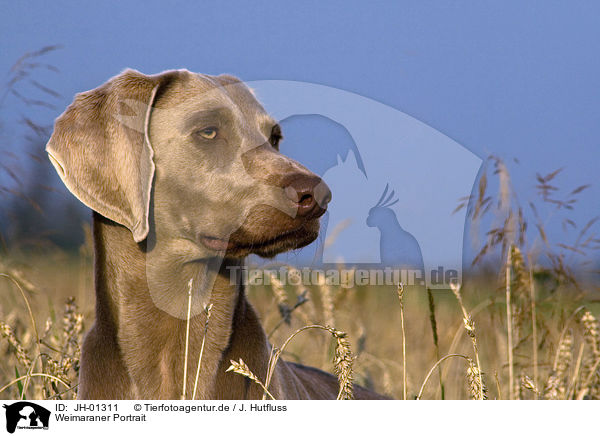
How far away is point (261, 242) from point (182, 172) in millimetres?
471

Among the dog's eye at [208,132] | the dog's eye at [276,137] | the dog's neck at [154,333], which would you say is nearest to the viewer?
the dog's neck at [154,333]

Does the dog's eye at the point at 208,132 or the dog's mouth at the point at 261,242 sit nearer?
the dog's mouth at the point at 261,242

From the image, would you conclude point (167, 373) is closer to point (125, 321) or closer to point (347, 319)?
point (125, 321)

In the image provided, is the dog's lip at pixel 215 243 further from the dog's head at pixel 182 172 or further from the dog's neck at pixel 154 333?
the dog's neck at pixel 154 333

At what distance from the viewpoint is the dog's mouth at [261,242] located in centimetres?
317

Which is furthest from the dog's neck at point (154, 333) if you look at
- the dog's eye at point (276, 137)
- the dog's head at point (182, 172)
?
the dog's eye at point (276, 137)

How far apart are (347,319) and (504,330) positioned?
1693mm

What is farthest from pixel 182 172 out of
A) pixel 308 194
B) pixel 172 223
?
pixel 308 194

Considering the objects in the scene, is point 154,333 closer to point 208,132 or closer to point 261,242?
point 261,242

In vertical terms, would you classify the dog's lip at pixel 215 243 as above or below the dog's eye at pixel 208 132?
below
